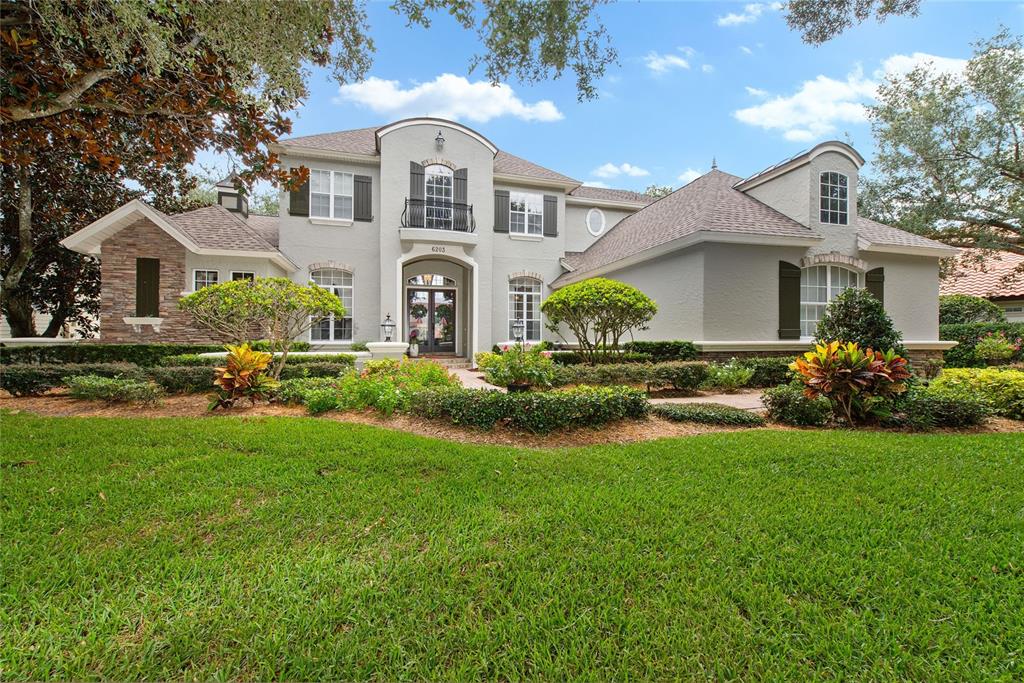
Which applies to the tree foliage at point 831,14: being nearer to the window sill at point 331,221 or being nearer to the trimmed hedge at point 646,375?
the trimmed hedge at point 646,375

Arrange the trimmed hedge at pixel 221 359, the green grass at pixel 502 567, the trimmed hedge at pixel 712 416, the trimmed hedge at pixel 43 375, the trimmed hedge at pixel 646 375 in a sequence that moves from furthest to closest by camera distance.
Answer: the trimmed hedge at pixel 221 359 → the trimmed hedge at pixel 646 375 → the trimmed hedge at pixel 43 375 → the trimmed hedge at pixel 712 416 → the green grass at pixel 502 567

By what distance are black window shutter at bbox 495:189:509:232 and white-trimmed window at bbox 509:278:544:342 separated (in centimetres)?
205

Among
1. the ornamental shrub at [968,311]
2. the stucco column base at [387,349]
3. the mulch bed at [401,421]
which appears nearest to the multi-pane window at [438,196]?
the stucco column base at [387,349]

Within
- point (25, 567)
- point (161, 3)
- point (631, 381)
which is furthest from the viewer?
point (631, 381)

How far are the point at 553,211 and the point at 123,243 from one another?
46.6 feet

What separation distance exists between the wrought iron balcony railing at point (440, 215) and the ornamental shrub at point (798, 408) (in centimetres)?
1155

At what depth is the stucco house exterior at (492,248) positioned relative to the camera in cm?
1144

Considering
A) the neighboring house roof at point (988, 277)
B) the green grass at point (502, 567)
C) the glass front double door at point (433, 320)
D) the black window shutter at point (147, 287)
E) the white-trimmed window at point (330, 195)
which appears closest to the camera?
the green grass at point (502, 567)

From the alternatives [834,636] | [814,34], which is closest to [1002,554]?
[834,636]

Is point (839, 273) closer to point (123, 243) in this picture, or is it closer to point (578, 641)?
point (578, 641)

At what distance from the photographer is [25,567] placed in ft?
7.50

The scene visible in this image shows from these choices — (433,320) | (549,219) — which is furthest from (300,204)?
(549,219)

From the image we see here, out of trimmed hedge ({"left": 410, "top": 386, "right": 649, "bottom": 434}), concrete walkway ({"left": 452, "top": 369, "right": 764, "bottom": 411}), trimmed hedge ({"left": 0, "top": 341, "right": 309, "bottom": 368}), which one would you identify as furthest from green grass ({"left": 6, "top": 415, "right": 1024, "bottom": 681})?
trimmed hedge ({"left": 0, "top": 341, "right": 309, "bottom": 368})

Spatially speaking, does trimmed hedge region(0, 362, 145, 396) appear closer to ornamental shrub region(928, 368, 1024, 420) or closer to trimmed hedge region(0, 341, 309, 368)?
trimmed hedge region(0, 341, 309, 368)
